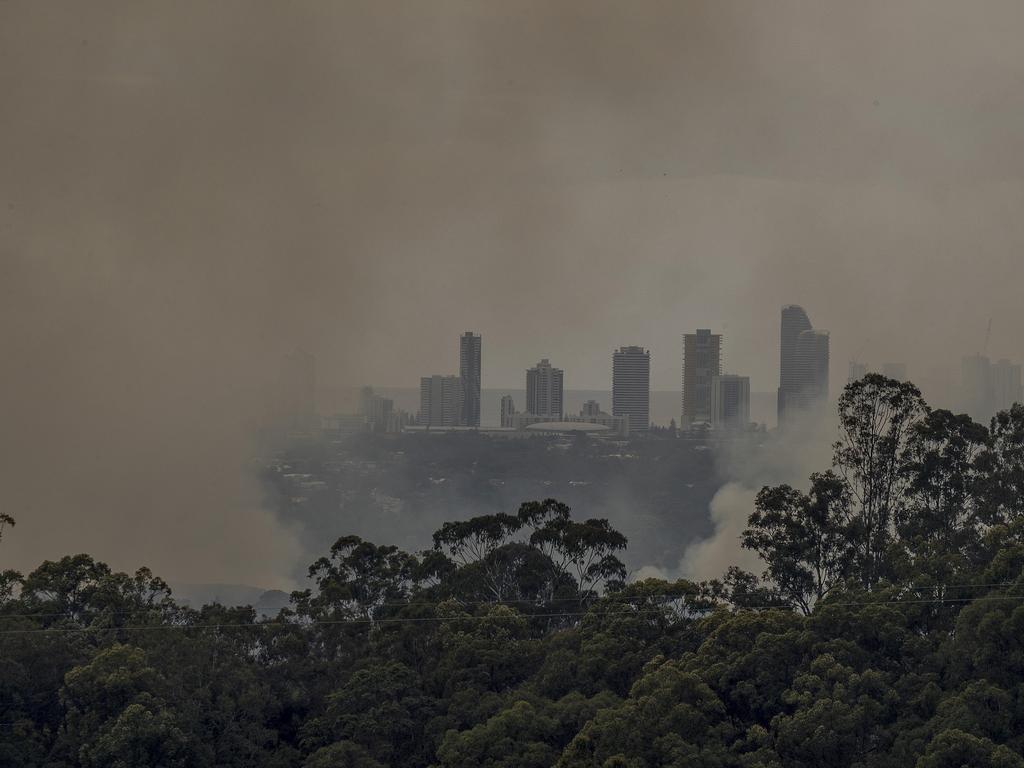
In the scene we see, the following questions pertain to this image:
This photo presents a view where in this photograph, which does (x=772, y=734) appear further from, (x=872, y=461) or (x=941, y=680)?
(x=872, y=461)

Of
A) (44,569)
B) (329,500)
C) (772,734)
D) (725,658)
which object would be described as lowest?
(772,734)

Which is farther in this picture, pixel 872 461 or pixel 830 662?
pixel 872 461

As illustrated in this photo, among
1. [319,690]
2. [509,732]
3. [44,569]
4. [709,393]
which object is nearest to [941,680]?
[509,732]

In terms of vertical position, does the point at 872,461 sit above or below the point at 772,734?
above

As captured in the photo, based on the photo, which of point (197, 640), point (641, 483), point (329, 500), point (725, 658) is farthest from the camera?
point (641, 483)

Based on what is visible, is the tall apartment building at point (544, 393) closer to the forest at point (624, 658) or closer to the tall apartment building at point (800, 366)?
the tall apartment building at point (800, 366)

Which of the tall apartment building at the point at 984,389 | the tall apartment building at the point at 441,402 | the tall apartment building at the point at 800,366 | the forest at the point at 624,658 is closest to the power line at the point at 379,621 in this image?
the forest at the point at 624,658

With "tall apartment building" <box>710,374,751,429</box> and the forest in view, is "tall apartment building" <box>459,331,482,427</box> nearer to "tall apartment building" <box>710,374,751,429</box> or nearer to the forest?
"tall apartment building" <box>710,374,751,429</box>
